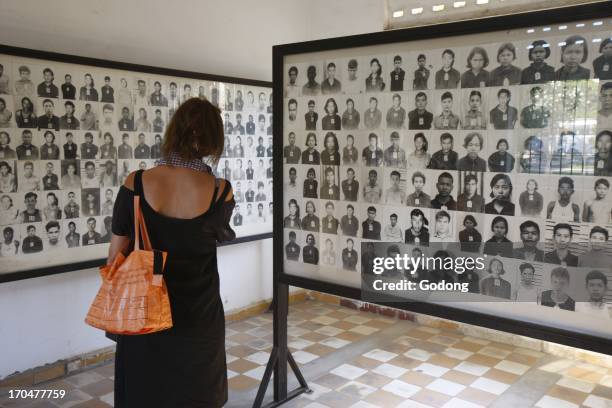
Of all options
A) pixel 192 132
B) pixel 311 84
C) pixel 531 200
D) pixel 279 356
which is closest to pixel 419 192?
pixel 531 200

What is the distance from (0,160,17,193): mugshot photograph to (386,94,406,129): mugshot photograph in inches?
97.7

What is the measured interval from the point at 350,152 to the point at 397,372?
200 centimetres

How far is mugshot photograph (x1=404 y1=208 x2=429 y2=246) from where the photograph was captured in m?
2.79

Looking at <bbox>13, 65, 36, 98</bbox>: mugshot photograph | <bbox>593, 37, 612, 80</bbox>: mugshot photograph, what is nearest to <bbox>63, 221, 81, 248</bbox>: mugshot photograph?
<bbox>13, 65, 36, 98</bbox>: mugshot photograph

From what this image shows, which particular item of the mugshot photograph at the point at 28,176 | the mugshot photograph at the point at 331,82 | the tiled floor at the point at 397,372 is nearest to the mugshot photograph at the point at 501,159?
the mugshot photograph at the point at 331,82

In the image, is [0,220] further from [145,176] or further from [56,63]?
[145,176]

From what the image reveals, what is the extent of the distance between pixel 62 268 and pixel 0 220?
530mm

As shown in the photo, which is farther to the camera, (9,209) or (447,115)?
(9,209)

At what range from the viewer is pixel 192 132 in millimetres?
2137

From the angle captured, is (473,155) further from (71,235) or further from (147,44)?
(147,44)

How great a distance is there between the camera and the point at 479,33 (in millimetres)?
2504

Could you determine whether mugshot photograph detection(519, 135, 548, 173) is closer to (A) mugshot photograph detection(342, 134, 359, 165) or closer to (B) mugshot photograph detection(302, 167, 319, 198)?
(A) mugshot photograph detection(342, 134, 359, 165)

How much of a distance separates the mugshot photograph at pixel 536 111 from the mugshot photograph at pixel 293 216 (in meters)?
1.40

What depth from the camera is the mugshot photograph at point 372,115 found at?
9.53 feet
